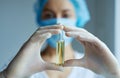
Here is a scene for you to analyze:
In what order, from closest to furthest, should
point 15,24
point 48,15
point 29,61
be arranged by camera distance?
point 29,61 → point 48,15 → point 15,24

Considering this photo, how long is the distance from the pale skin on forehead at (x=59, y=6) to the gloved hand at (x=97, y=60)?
0.62ft

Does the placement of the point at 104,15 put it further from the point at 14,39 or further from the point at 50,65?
the point at 50,65

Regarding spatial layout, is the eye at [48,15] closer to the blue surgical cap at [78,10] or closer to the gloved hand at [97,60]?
the blue surgical cap at [78,10]

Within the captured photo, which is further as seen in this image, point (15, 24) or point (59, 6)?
point (15, 24)

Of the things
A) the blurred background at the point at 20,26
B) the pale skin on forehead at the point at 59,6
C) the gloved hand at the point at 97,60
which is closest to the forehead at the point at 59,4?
the pale skin on forehead at the point at 59,6

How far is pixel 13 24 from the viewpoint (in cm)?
133

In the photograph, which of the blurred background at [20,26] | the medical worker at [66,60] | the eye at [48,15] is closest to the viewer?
the medical worker at [66,60]

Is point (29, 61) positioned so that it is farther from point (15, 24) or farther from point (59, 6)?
point (15, 24)

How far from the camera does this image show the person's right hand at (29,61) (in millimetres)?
599

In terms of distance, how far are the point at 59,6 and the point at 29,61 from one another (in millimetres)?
243

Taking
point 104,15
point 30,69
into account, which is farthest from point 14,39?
point 30,69

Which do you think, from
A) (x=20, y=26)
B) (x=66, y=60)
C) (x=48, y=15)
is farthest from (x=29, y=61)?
(x=20, y=26)

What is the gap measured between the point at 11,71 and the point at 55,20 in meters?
0.23

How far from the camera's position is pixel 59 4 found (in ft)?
2.60
